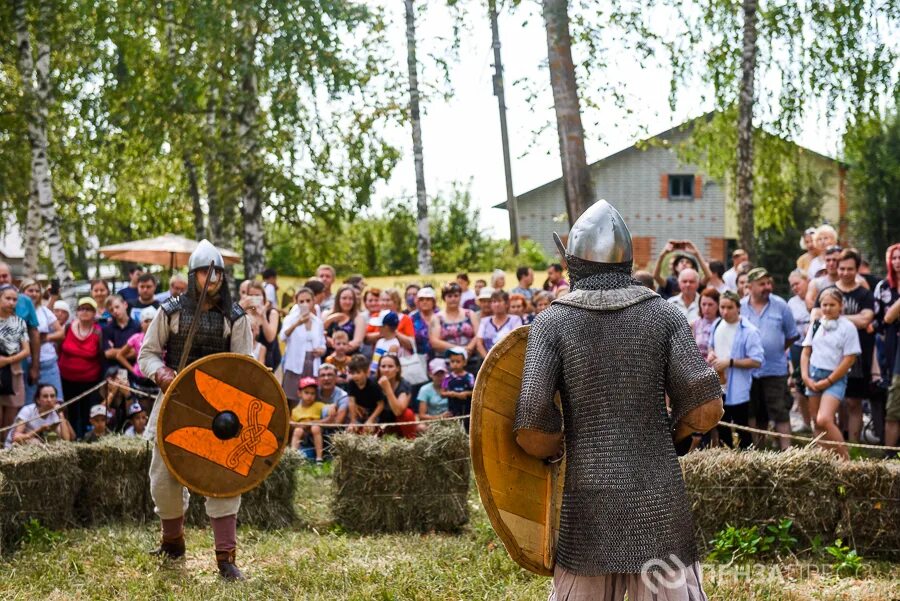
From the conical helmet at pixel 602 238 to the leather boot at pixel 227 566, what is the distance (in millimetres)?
2755

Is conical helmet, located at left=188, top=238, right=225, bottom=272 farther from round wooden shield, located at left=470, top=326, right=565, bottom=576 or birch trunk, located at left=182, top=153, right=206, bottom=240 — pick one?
birch trunk, located at left=182, top=153, right=206, bottom=240

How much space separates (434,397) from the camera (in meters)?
8.46

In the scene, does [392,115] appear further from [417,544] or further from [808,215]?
[808,215]

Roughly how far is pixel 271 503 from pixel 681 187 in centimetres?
2681

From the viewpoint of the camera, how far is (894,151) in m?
23.6

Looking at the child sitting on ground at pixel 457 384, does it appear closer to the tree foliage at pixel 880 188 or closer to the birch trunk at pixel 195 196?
the birch trunk at pixel 195 196

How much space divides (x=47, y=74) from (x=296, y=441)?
298 inches

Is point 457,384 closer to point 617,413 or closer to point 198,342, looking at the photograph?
point 198,342

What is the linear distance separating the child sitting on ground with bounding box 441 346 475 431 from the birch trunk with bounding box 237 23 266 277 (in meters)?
5.70

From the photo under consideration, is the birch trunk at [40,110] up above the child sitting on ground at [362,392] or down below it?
above

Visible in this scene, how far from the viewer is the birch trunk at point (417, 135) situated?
14.1 metres

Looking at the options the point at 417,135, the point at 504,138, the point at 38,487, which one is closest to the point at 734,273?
the point at 38,487

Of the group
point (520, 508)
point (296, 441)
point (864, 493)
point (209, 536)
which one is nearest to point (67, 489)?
point (209, 536)

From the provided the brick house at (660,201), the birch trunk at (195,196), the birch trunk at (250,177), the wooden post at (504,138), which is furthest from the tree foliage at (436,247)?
the birch trunk at (250,177)
